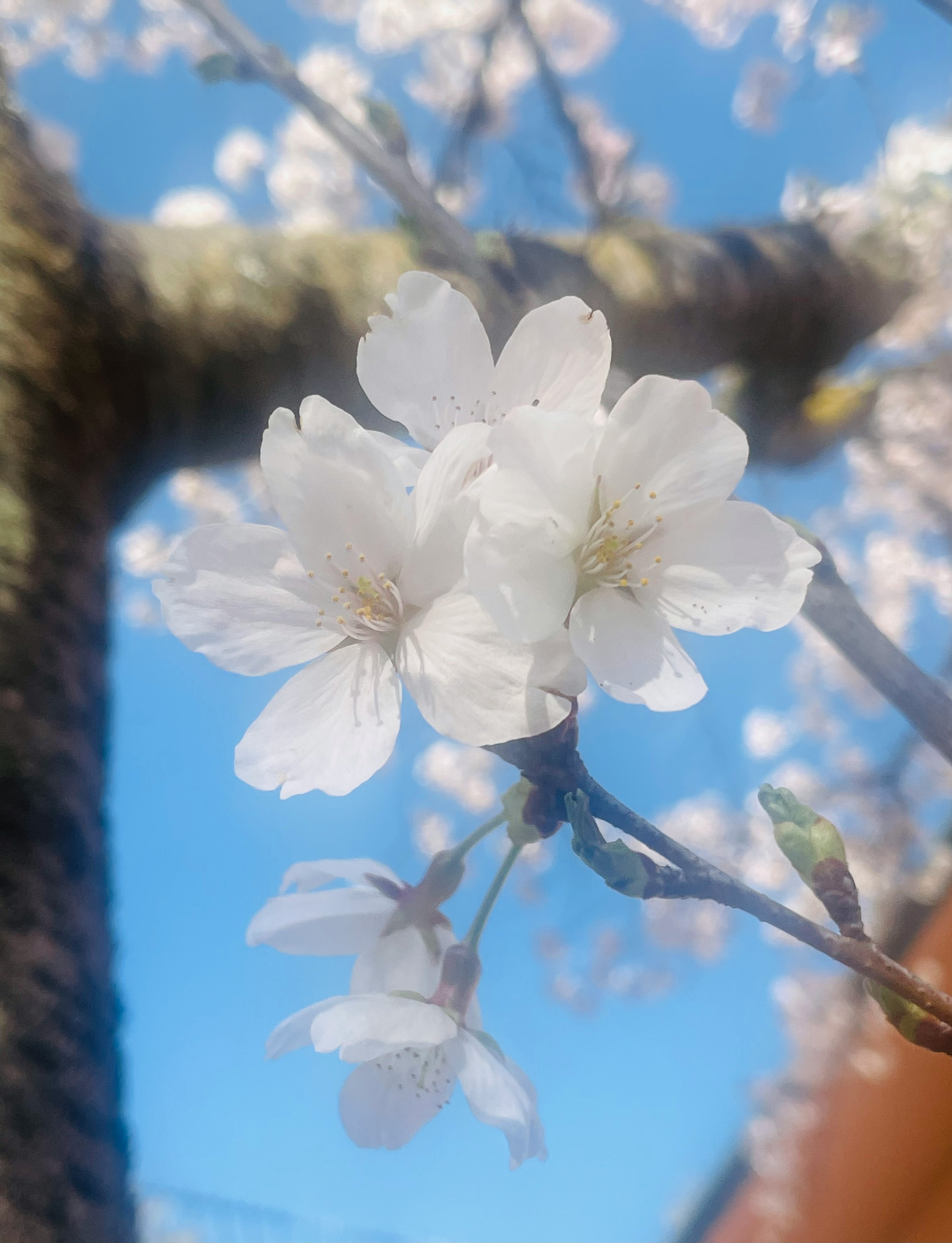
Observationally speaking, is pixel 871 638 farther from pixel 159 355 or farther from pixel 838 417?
pixel 838 417

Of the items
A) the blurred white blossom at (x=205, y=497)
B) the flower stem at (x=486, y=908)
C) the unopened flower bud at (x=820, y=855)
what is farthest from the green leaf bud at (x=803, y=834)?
the blurred white blossom at (x=205, y=497)

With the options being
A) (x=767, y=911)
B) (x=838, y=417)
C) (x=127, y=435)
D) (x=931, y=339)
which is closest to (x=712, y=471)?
(x=767, y=911)

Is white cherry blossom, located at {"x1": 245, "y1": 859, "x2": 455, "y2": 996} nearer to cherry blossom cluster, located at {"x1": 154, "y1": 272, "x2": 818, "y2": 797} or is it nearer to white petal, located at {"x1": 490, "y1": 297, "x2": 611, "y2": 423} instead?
cherry blossom cluster, located at {"x1": 154, "y1": 272, "x2": 818, "y2": 797}

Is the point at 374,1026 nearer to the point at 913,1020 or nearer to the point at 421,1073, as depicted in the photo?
the point at 421,1073

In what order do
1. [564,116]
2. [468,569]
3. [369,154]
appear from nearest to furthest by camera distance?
1. [468,569]
2. [369,154]
3. [564,116]

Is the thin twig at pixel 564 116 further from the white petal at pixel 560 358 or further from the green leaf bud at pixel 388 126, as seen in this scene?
the white petal at pixel 560 358

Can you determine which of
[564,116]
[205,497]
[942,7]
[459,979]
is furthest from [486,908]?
[205,497]
